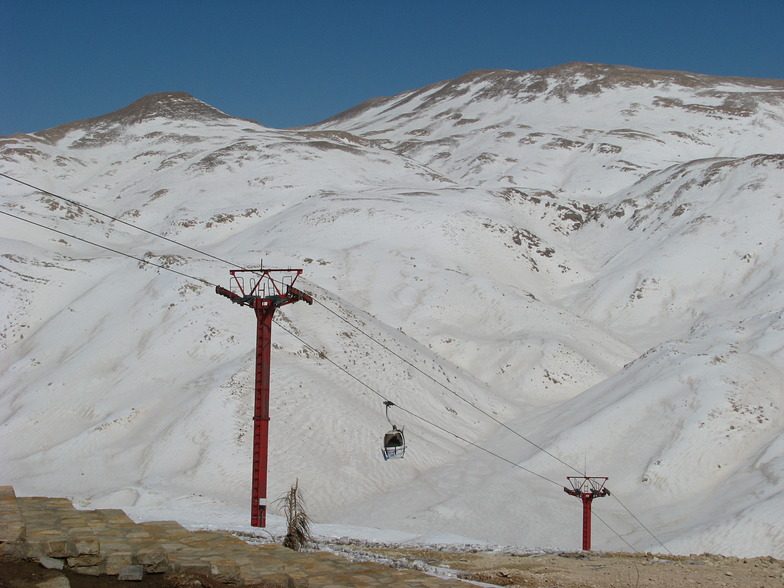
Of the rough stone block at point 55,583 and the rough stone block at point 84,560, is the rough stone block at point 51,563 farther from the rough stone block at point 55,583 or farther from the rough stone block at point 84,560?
the rough stone block at point 55,583

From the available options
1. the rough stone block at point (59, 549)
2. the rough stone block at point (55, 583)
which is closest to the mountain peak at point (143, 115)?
the rough stone block at point (59, 549)

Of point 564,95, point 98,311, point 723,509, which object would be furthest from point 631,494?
point 564,95

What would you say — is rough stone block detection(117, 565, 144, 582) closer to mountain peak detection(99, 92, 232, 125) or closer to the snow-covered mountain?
the snow-covered mountain

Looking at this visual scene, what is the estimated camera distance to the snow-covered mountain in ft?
109

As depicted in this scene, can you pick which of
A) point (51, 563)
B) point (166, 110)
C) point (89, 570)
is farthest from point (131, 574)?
point (166, 110)

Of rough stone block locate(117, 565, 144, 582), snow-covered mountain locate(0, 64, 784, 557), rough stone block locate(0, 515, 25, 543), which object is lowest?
rough stone block locate(117, 565, 144, 582)

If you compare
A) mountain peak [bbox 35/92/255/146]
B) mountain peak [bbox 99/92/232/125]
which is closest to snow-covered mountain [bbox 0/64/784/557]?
mountain peak [bbox 35/92/255/146]

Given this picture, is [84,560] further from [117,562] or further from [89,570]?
[117,562]

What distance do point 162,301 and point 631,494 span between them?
93.4ft

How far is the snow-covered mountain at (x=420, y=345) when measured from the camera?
33.2 meters

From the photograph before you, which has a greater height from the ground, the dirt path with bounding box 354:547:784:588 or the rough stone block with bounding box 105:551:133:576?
the rough stone block with bounding box 105:551:133:576

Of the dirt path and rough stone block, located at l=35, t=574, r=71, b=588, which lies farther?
the dirt path

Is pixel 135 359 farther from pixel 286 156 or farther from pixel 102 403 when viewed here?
pixel 286 156

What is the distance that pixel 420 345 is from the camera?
52625 mm
